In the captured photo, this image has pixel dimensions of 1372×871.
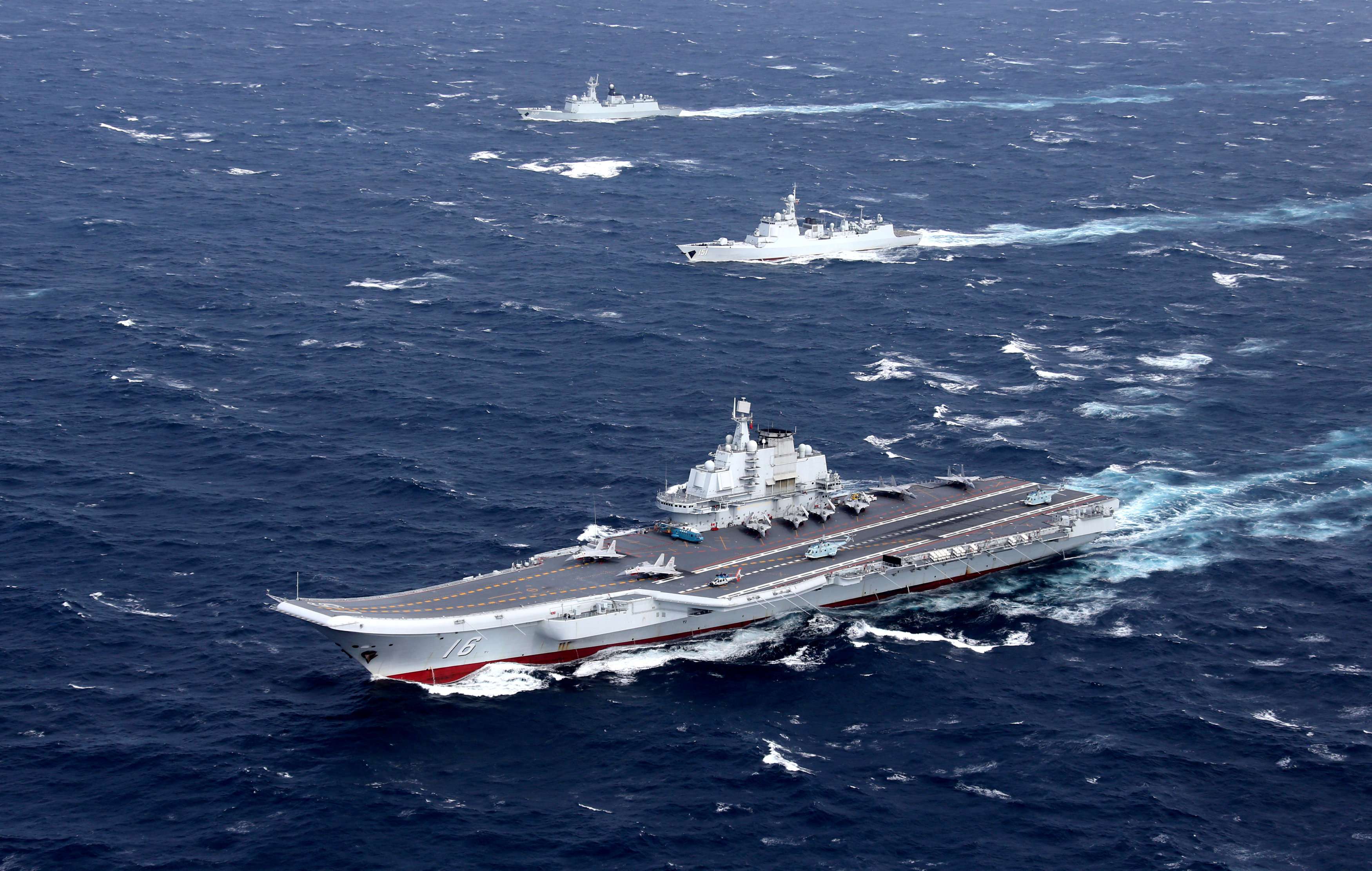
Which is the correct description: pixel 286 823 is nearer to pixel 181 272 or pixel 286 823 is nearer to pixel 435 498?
pixel 435 498

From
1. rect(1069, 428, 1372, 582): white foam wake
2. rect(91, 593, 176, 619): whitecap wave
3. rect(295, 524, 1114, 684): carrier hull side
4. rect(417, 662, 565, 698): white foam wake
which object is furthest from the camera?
rect(1069, 428, 1372, 582): white foam wake

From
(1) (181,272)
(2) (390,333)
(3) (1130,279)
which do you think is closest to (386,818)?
(2) (390,333)

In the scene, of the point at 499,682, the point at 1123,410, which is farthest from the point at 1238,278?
the point at 499,682

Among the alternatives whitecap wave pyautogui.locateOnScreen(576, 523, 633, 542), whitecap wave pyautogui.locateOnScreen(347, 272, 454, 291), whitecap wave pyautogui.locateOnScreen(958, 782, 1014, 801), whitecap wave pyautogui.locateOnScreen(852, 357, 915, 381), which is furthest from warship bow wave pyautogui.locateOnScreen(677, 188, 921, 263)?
whitecap wave pyautogui.locateOnScreen(958, 782, 1014, 801)

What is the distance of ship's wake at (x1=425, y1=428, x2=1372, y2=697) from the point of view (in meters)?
99.8

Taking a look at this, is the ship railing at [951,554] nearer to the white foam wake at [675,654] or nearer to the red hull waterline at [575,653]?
the red hull waterline at [575,653]

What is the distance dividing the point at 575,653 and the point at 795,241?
313ft

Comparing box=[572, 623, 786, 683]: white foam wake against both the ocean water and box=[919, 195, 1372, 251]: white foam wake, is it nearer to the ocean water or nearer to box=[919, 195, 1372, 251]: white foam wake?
the ocean water

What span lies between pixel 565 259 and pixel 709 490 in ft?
222

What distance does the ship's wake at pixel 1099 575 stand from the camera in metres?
99.8

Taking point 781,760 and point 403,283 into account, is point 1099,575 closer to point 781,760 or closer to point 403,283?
point 781,760

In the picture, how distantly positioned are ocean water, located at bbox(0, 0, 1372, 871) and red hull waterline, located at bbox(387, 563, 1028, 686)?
94 centimetres

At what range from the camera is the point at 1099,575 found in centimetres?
11206

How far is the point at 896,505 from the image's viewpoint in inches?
4673
